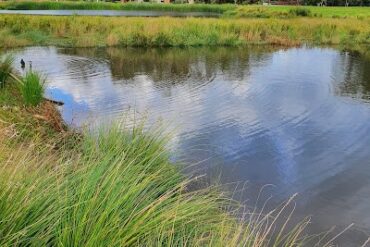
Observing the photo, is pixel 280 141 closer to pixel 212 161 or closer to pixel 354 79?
pixel 212 161

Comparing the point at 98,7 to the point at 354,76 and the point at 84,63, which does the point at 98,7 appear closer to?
the point at 84,63

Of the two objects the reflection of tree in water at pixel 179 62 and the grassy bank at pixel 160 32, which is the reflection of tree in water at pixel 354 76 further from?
the grassy bank at pixel 160 32

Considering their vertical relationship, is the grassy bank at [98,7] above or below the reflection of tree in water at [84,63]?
above

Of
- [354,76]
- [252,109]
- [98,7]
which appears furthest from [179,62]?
[98,7]

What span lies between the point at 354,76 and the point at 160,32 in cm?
905

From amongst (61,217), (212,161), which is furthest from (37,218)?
(212,161)

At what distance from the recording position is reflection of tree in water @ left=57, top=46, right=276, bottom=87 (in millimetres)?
13430

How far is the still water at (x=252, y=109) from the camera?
6.00m

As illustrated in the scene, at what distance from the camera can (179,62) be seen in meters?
16.0

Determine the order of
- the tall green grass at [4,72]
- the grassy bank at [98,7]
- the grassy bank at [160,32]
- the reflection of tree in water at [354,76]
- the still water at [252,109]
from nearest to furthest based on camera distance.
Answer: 1. the still water at [252,109]
2. the tall green grass at [4,72]
3. the reflection of tree in water at [354,76]
4. the grassy bank at [160,32]
5. the grassy bank at [98,7]

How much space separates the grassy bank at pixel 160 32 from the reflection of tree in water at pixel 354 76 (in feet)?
13.6

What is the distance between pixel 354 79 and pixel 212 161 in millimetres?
8891

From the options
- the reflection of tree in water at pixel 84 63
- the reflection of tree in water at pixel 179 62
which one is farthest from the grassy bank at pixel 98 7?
the reflection of tree in water at pixel 84 63

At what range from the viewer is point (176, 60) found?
53.9 ft
